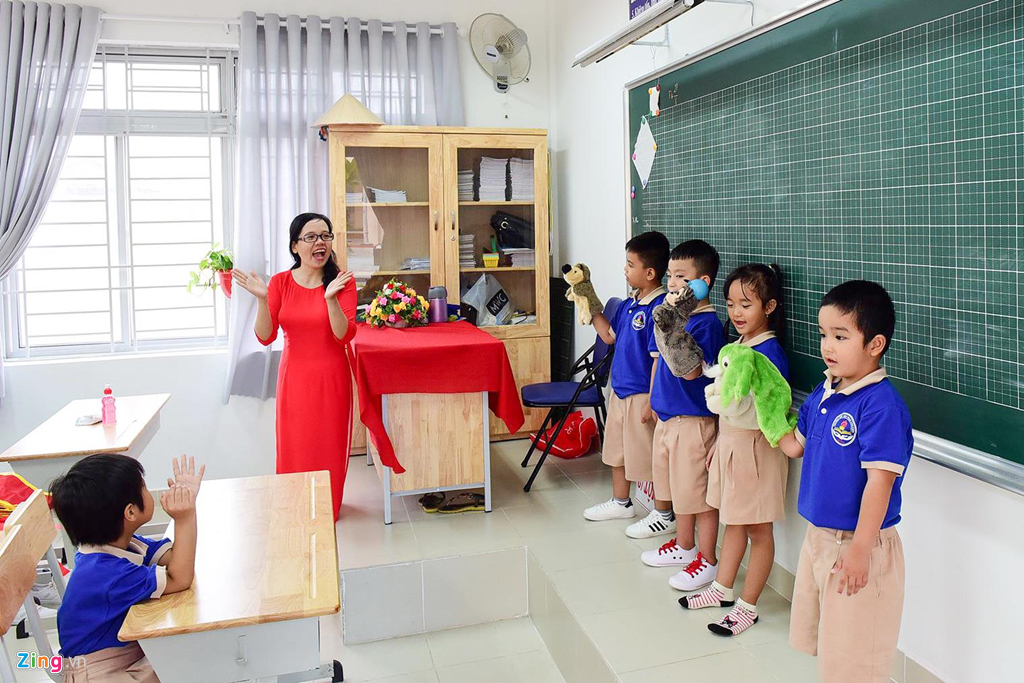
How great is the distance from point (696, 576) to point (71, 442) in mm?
2262

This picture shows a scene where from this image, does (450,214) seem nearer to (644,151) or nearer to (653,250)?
(644,151)

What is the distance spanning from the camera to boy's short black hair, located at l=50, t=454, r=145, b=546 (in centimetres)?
172

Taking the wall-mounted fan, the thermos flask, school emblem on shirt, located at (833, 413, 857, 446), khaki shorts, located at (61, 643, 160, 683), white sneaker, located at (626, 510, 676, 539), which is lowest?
white sneaker, located at (626, 510, 676, 539)

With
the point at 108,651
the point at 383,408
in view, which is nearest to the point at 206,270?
the point at 383,408

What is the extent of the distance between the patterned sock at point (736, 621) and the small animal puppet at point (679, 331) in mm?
781

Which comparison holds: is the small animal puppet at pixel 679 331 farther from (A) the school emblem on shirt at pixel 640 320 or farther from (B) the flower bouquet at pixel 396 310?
(B) the flower bouquet at pixel 396 310

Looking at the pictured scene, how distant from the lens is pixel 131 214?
15.0 ft

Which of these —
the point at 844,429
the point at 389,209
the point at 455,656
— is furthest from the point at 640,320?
the point at 389,209

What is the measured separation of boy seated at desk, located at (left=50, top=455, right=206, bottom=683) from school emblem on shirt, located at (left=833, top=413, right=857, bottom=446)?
150 cm

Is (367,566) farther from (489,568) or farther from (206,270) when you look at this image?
(206,270)

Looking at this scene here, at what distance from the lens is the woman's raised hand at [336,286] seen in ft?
11.1

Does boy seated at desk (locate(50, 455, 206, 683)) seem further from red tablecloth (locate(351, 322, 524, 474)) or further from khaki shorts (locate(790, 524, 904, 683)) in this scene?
red tablecloth (locate(351, 322, 524, 474))

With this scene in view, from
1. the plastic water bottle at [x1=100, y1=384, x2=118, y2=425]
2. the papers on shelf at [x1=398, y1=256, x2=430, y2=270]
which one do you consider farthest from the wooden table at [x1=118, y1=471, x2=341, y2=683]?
the papers on shelf at [x1=398, y1=256, x2=430, y2=270]

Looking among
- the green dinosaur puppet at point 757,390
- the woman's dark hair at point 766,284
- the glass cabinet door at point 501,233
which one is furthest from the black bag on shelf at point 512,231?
the green dinosaur puppet at point 757,390
